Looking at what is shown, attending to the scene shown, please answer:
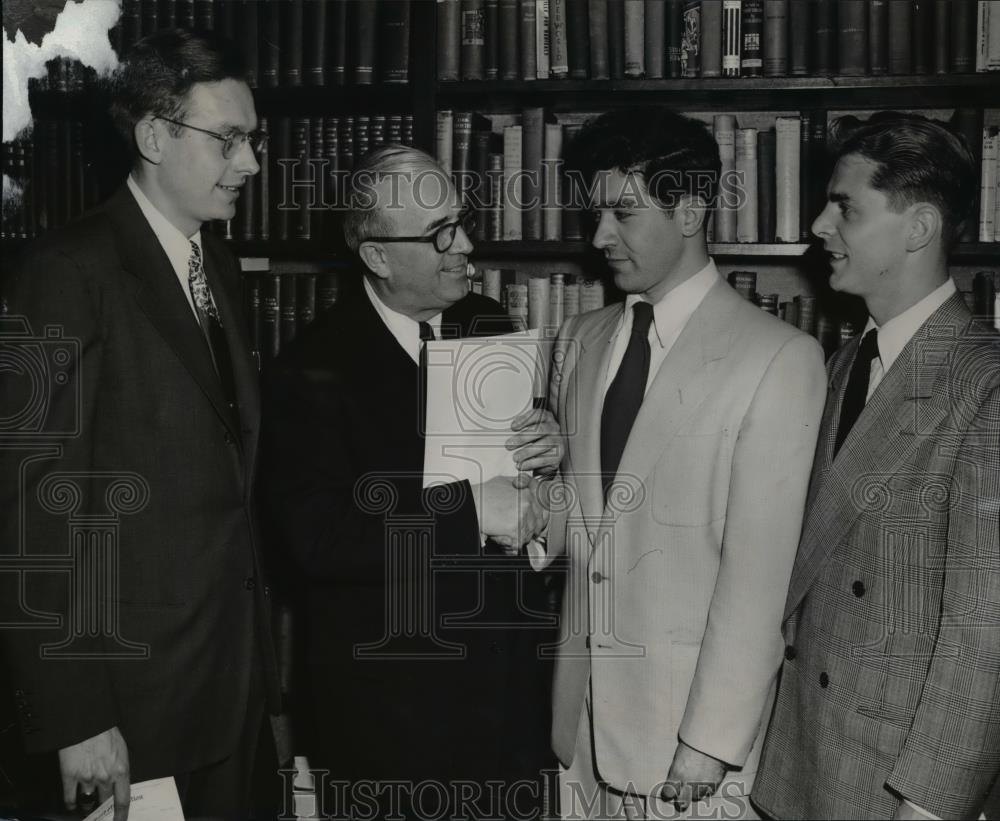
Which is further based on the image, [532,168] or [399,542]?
[532,168]

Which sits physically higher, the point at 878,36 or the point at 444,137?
the point at 878,36

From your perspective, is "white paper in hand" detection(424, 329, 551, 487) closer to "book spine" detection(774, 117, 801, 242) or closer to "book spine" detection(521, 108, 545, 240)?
"book spine" detection(521, 108, 545, 240)

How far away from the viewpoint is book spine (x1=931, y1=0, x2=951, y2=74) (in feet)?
6.07

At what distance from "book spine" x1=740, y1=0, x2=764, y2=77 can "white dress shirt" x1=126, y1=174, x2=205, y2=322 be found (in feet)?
3.85

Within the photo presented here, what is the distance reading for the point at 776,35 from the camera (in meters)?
1.90

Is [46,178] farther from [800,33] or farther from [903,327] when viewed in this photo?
[903,327]

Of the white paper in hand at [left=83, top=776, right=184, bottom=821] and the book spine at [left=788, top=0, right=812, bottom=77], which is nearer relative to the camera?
the white paper in hand at [left=83, top=776, right=184, bottom=821]

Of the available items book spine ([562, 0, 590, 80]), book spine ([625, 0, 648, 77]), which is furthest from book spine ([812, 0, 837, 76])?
book spine ([562, 0, 590, 80])

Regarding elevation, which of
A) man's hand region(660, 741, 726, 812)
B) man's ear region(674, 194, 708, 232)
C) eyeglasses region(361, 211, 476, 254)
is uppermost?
man's ear region(674, 194, 708, 232)

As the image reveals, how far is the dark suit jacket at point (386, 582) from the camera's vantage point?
168 centimetres

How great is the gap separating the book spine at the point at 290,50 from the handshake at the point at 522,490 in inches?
37.9

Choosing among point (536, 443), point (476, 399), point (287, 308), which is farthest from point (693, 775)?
point (287, 308)

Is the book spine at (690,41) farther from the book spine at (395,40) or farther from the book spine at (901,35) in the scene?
the book spine at (395,40)

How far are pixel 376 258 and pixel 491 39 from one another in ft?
2.05
